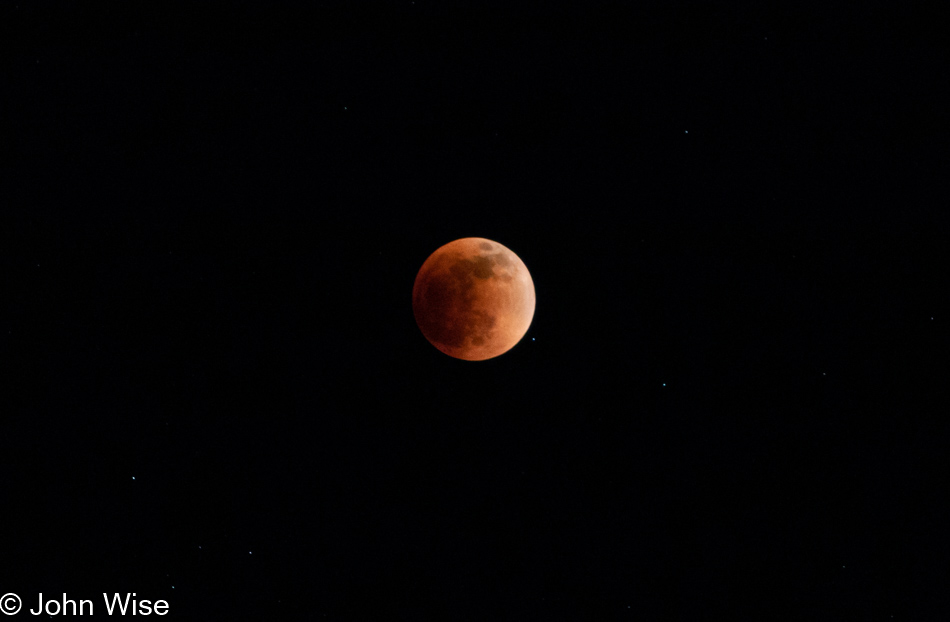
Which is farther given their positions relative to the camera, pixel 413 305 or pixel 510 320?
pixel 413 305

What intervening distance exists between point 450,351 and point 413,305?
0.55m

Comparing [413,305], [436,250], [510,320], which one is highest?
[436,250]

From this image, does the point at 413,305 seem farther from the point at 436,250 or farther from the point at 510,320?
the point at 510,320

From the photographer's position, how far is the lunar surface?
402cm

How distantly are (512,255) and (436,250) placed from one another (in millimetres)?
692

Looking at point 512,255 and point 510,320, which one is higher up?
point 512,255

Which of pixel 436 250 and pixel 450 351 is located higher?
pixel 436 250

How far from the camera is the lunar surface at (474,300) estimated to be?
4020 millimetres

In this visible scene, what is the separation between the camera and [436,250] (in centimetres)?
440

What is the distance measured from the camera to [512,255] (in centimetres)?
436

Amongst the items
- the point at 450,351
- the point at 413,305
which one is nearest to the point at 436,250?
the point at 413,305

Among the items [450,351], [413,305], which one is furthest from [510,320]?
[413,305]

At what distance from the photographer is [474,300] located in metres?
4.00

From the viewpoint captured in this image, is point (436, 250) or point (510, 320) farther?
point (436, 250)
